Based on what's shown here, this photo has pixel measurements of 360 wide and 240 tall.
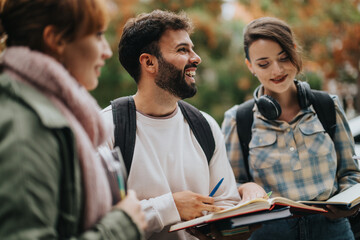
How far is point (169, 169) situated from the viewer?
6.65 feet

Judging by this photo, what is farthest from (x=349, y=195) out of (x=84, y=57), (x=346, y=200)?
(x=84, y=57)

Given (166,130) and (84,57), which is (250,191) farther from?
(84,57)

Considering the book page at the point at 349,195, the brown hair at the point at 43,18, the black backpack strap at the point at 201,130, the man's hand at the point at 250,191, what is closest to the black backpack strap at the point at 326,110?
the book page at the point at 349,195

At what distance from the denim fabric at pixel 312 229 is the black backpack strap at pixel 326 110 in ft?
1.61

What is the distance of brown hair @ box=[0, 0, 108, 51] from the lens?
1119 millimetres

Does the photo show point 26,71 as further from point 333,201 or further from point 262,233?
point 262,233

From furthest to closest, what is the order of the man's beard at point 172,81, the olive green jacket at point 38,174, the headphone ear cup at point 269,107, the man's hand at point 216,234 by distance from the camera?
the headphone ear cup at point 269,107 → the man's beard at point 172,81 → the man's hand at point 216,234 → the olive green jacket at point 38,174

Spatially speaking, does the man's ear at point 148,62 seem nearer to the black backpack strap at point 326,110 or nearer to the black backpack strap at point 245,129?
the black backpack strap at point 245,129

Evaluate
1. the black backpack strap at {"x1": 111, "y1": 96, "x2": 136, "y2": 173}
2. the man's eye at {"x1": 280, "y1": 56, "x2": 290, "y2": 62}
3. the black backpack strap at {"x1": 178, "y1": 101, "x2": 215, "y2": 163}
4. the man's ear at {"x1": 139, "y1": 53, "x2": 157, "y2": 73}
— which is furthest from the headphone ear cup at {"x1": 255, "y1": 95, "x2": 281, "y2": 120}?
the black backpack strap at {"x1": 111, "y1": 96, "x2": 136, "y2": 173}

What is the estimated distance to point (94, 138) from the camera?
1.17 metres

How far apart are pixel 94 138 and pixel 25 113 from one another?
24 centimetres

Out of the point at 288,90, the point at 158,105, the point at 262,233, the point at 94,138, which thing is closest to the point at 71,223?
the point at 94,138

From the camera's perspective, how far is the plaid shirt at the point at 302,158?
2.22 metres

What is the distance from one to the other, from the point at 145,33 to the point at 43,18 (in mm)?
1108
